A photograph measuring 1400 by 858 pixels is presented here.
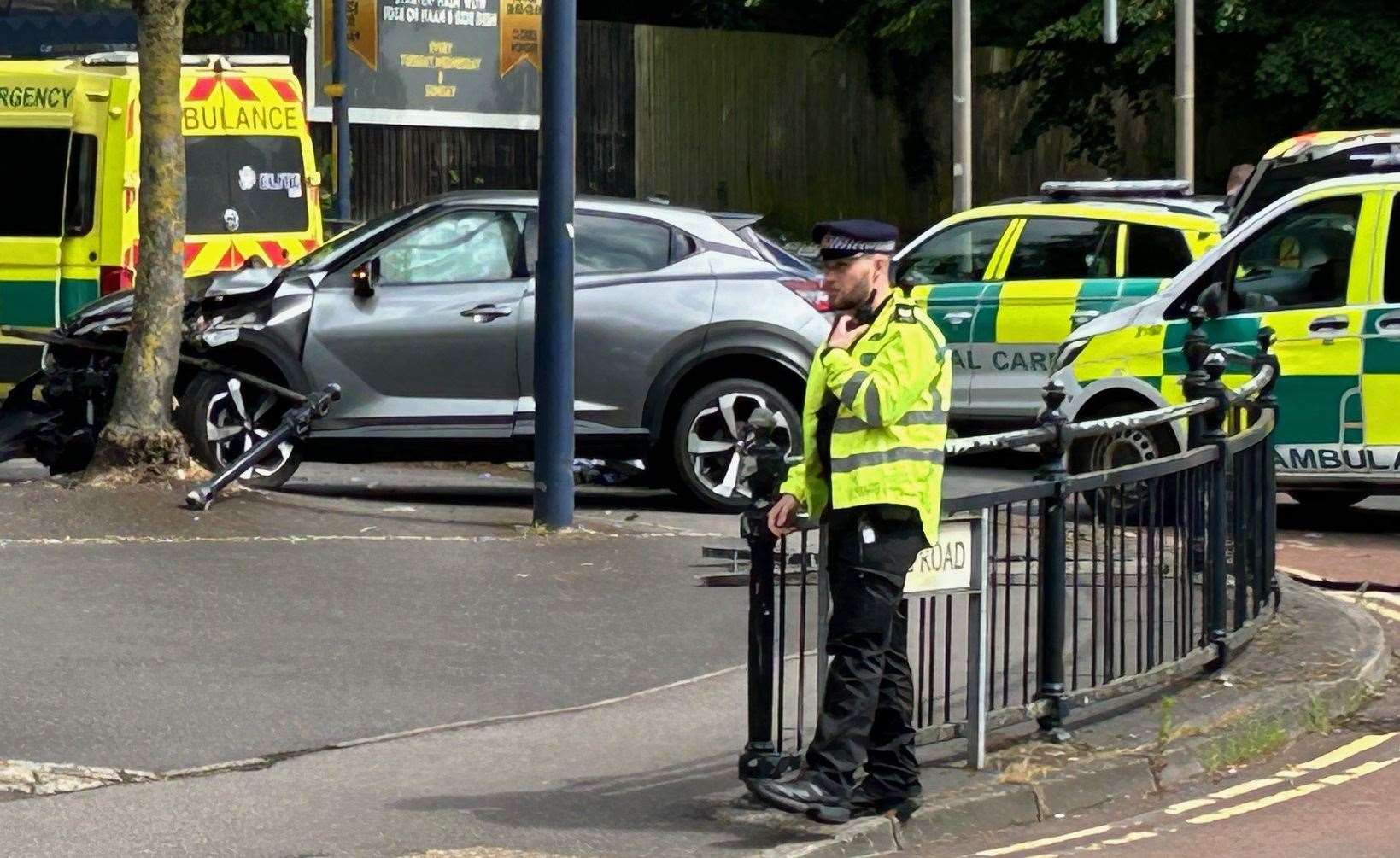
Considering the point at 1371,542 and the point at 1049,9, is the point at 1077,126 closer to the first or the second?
the point at 1049,9

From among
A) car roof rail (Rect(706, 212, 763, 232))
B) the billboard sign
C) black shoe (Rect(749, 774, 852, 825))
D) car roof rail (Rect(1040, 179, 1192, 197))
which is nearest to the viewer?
black shoe (Rect(749, 774, 852, 825))

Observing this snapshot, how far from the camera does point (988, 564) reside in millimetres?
6680

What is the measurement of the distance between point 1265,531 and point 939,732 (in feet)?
9.09

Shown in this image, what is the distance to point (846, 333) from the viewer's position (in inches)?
239

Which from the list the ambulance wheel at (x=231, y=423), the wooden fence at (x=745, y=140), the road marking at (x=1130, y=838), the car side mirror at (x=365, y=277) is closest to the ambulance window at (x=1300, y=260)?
the car side mirror at (x=365, y=277)

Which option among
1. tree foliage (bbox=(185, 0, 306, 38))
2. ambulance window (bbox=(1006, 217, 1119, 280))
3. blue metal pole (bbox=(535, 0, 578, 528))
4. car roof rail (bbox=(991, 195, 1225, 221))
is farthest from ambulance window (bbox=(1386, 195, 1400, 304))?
tree foliage (bbox=(185, 0, 306, 38))

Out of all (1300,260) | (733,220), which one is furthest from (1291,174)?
(733,220)

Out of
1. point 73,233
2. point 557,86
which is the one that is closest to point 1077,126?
point 73,233

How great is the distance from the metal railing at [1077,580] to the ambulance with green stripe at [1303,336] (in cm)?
274

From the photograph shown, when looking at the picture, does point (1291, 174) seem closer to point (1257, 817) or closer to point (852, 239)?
point (1257, 817)

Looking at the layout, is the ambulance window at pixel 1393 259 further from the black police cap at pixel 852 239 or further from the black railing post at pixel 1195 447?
the black police cap at pixel 852 239

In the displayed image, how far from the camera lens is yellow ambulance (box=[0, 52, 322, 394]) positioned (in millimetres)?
15555

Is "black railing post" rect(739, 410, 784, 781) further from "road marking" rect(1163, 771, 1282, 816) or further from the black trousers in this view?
"road marking" rect(1163, 771, 1282, 816)

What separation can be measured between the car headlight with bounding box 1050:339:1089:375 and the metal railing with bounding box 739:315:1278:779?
3.48 meters
